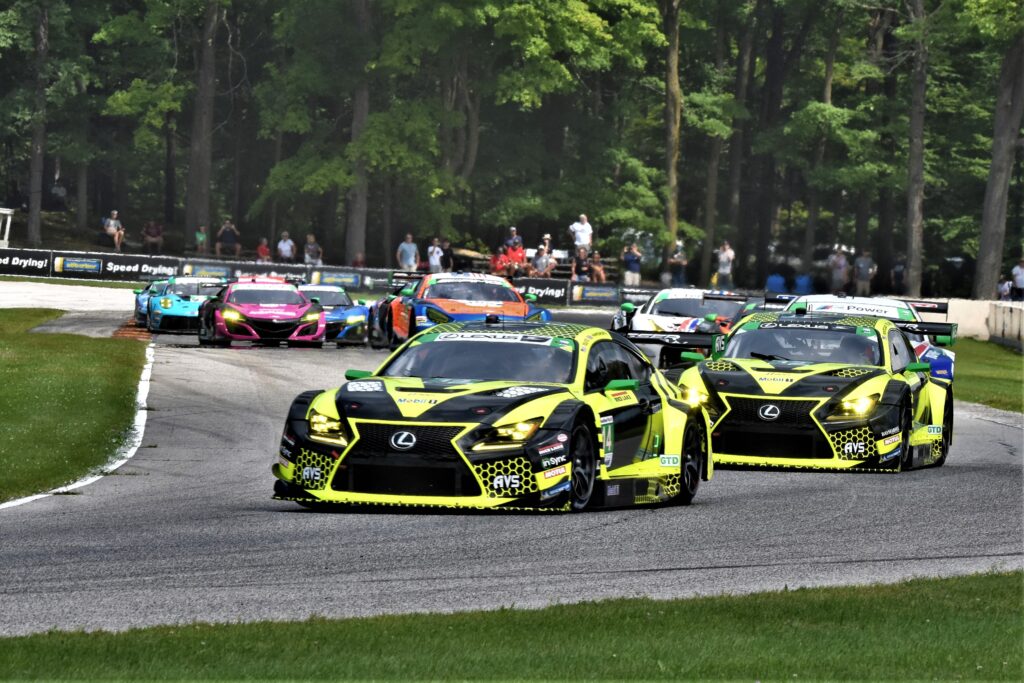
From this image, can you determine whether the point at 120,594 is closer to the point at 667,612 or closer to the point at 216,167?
the point at 667,612

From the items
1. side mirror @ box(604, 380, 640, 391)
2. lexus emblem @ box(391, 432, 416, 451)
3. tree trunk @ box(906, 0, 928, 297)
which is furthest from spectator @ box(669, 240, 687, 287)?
lexus emblem @ box(391, 432, 416, 451)

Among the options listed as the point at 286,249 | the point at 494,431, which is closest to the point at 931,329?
the point at 494,431

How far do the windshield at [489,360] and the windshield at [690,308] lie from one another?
746 inches

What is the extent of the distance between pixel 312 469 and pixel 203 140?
55.8 m

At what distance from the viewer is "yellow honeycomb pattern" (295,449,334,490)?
12453mm

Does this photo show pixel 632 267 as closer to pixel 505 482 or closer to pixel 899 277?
pixel 899 277

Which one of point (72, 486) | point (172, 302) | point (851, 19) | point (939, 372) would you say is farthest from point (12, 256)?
point (72, 486)

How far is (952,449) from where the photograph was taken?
1989 cm

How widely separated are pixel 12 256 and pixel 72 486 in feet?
138

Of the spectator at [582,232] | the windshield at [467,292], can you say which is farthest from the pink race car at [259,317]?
the spectator at [582,232]

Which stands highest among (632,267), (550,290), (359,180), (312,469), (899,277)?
(359,180)

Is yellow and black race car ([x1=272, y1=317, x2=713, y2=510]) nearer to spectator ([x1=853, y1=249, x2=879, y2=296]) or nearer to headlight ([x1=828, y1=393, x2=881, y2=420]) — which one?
headlight ([x1=828, y1=393, x2=881, y2=420])

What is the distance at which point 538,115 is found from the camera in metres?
71.4

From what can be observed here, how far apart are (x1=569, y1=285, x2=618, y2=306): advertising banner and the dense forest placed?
9397mm
